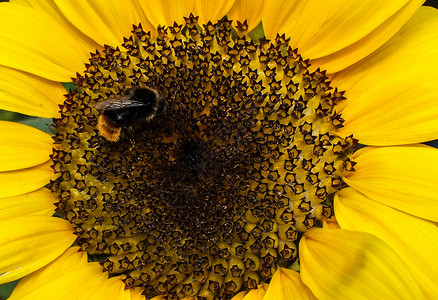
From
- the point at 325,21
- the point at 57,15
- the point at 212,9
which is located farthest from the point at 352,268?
the point at 57,15

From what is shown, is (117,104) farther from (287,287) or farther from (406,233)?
(406,233)

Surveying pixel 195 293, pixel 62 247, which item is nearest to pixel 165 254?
pixel 195 293

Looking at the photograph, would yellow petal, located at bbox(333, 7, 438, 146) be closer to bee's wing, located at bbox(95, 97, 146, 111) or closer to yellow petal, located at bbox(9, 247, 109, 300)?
bee's wing, located at bbox(95, 97, 146, 111)

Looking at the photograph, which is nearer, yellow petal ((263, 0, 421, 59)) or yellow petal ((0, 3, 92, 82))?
yellow petal ((263, 0, 421, 59))

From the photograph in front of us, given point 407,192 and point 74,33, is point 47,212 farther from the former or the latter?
point 407,192

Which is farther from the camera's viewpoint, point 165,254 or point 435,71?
point 165,254

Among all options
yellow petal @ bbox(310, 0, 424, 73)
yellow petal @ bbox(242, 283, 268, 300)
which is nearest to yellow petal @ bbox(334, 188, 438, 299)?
yellow petal @ bbox(242, 283, 268, 300)
